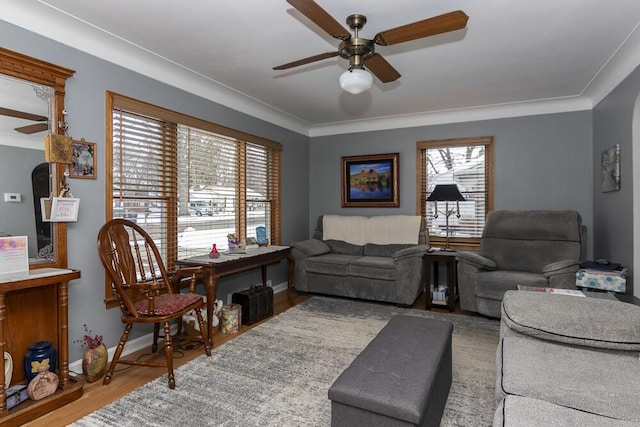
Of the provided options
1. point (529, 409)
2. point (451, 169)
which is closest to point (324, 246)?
point (451, 169)

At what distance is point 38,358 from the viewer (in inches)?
88.0

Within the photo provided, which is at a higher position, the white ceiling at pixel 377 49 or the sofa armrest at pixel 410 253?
the white ceiling at pixel 377 49

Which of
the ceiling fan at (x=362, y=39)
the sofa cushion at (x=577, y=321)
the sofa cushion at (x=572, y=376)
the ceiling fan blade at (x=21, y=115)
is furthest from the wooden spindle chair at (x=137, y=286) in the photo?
the sofa cushion at (x=577, y=321)

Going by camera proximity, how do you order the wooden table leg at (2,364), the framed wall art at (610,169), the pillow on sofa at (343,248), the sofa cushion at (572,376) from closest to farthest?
the sofa cushion at (572,376)
the wooden table leg at (2,364)
the framed wall art at (610,169)
the pillow on sofa at (343,248)

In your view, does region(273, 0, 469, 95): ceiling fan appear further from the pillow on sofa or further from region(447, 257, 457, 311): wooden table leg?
the pillow on sofa

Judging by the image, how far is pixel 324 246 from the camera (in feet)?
16.8

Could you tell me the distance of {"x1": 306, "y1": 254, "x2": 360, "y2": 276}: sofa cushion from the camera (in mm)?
4520

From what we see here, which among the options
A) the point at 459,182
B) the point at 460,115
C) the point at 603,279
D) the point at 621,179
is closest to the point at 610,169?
the point at 621,179

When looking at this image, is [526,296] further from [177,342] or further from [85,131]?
[85,131]

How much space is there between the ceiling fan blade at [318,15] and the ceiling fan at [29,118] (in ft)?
6.31

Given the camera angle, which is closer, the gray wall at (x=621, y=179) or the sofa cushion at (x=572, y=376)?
the sofa cushion at (x=572, y=376)

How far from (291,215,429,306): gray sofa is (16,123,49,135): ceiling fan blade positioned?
118 inches

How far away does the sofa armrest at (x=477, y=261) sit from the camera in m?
3.81

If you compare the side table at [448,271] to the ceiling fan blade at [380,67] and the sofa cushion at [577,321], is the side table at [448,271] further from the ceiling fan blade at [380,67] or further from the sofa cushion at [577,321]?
the ceiling fan blade at [380,67]
